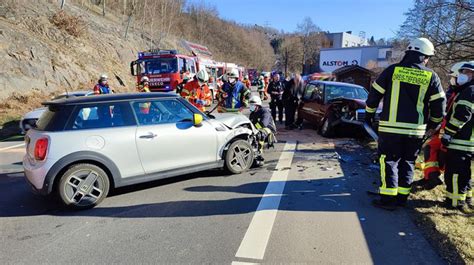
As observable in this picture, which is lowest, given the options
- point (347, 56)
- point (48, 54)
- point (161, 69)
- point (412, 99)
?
point (412, 99)

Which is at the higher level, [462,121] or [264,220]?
[462,121]

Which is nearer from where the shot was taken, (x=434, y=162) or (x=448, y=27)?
(x=434, y=162)

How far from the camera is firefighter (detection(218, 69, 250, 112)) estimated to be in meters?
7.74

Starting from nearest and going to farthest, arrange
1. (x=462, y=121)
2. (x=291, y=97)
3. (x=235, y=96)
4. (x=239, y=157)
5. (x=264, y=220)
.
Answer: (x=264, y=220), (x=462, y=121), (x=239, y=157), (x=235, y=96), (x=291, y=97)

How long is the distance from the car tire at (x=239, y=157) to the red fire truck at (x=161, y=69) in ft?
35.8

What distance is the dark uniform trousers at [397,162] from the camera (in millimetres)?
4418

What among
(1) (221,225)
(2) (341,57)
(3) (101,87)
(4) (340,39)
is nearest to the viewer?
(1) (221,225)

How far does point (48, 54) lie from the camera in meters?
17.0

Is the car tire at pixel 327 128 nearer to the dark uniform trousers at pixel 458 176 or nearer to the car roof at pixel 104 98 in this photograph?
the dark uniform trousers at pixel 458 176

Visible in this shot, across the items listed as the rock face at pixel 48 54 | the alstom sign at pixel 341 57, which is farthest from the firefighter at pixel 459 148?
the alstom sign at pixel 341 57

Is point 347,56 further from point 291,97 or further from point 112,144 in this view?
point 112,144

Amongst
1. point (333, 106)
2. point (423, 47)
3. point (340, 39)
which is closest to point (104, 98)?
point (423, 47)

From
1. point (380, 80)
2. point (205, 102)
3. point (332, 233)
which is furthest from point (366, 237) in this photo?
point (205, 102)

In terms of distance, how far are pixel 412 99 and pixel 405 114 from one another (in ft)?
0.65
